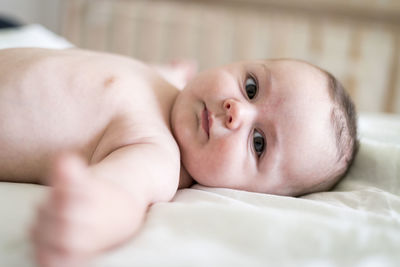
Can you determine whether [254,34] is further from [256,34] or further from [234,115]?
[234,115]

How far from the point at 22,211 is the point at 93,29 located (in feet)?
6.90

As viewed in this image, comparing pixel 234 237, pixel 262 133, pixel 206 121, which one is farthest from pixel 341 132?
pixel 234 237

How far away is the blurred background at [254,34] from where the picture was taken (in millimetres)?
2381

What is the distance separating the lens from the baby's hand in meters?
0.40

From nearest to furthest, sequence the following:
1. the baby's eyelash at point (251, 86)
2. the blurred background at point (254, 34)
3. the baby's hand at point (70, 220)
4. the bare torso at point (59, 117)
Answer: the baby's hand at point (70, 220) < the bare torso at point (59, 117) < the baby's eyelash at point (251, 86) < the blurred background at point (254, 34)

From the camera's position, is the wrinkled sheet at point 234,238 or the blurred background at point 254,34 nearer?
the wrinkled sheet at point 234,238

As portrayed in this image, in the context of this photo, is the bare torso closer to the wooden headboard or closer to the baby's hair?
the baby's hair

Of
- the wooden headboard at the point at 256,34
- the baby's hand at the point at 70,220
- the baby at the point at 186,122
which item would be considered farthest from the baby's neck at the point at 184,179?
the wooden headboard at the point at 256,34

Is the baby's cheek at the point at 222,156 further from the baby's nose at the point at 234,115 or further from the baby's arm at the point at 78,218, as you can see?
the baby's arm at the point at 78,218

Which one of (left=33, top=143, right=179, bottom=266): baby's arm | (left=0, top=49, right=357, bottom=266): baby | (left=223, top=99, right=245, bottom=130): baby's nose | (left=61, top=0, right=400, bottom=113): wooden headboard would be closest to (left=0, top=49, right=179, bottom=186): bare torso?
(left=0, top=49, right=357, bottom=266): baby

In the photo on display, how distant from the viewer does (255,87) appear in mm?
887

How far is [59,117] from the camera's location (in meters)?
0.77

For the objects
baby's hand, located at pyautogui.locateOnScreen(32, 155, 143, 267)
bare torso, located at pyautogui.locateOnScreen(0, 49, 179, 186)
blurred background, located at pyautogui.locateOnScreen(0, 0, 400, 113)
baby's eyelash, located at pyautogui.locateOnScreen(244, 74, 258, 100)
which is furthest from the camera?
blurred background, located at pyautogui.locateOnScreen(0, 0, 400, 113)

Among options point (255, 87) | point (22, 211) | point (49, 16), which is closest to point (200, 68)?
point (49, 16)
